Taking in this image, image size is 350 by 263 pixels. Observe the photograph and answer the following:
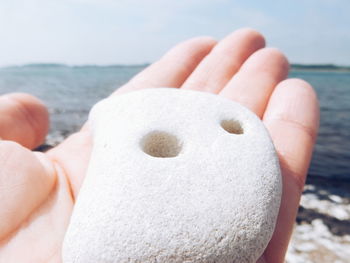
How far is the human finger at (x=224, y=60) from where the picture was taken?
8.37 ft

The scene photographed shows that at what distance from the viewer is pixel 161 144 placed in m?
1.47

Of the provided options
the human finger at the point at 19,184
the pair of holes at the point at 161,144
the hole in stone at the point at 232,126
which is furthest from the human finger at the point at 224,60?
the human finger at the point at 19,184

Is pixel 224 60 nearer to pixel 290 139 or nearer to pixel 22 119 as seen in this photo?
pixel 290 139

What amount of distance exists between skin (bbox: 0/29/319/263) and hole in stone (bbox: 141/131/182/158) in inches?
18.8

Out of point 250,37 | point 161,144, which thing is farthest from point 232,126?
point 250,37

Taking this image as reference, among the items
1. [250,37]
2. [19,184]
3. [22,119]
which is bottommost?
[22,119]

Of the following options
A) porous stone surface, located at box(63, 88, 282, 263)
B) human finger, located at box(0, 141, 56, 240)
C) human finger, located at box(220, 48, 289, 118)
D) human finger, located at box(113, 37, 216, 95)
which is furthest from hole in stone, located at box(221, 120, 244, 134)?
human finger, located at box(113, 37, 216, 95)

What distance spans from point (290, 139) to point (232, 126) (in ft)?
1.37

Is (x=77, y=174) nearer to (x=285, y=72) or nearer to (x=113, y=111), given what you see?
(x=113, y=111)

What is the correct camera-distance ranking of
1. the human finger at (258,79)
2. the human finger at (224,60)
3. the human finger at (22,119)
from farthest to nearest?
the human finger at (224,60) < the human finger at (22,119) < the human finger at (258,79)

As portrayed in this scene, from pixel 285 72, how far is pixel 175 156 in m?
1.51

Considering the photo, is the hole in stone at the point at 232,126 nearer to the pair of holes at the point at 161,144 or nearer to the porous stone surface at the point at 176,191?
the porous stone surface at the point at 176,191

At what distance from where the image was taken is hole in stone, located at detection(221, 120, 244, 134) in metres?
1.59

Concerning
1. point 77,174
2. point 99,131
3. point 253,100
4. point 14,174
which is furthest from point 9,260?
point 253,100
